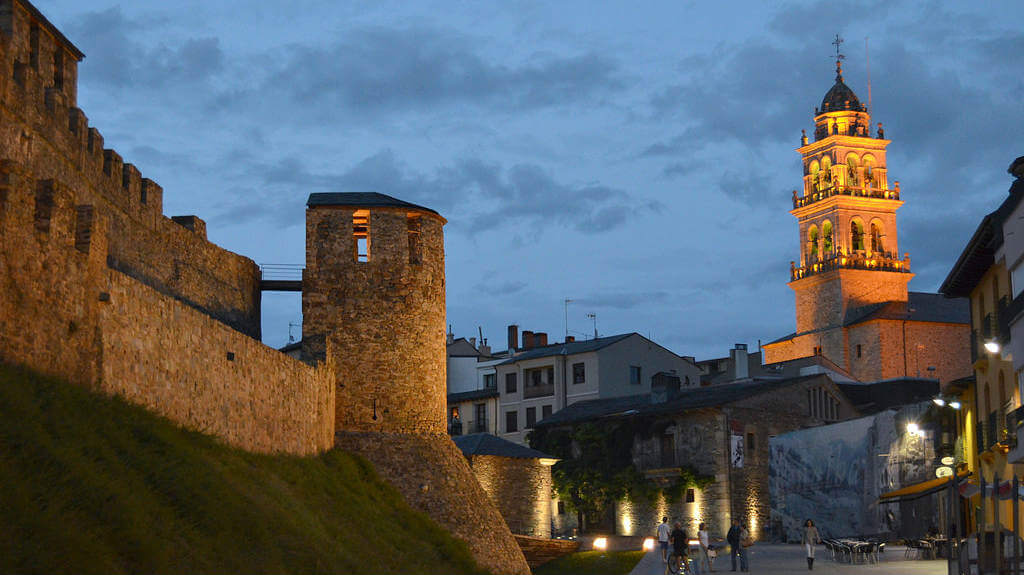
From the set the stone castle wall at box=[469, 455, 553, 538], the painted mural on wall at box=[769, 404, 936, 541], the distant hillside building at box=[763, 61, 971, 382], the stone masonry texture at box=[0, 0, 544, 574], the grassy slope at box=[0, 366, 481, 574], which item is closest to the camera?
the grassy slope at box=[0, 366, 481, 574]

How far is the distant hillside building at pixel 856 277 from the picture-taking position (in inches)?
3142

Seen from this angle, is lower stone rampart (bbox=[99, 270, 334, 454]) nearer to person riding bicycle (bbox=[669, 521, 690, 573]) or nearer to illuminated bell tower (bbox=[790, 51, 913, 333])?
person riding bicycle (bbox=[669, 521, 690, 573])

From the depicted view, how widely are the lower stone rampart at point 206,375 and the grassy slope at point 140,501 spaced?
50 centimetres

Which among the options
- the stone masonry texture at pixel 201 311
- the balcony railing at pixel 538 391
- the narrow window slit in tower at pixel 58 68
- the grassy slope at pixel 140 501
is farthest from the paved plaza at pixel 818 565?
the balcony railing at pixel 538 391

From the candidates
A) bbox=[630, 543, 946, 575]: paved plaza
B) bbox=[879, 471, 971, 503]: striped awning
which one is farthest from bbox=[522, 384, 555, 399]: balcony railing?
bbox=[879, 471, 971, 503]: striped awning

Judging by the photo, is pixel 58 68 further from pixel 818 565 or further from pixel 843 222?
pixel 843 222

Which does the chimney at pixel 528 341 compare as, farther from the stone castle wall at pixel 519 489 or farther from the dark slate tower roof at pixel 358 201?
the dark slate tower roof at pixel 358 201

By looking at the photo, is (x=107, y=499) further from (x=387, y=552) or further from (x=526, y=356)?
(x=526, y=356)

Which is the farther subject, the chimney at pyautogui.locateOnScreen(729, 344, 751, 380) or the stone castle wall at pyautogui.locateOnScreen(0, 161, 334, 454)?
the chimney at pyautogui.locateOnScreen(729, 344, 751, 380)

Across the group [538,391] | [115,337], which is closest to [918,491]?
[115,337]

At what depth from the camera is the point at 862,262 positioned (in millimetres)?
85875

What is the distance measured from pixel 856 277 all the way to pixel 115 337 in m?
71.5

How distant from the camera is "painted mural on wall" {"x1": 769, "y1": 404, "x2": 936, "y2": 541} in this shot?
4394cm

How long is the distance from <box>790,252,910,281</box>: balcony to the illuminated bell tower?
62 millimetres
